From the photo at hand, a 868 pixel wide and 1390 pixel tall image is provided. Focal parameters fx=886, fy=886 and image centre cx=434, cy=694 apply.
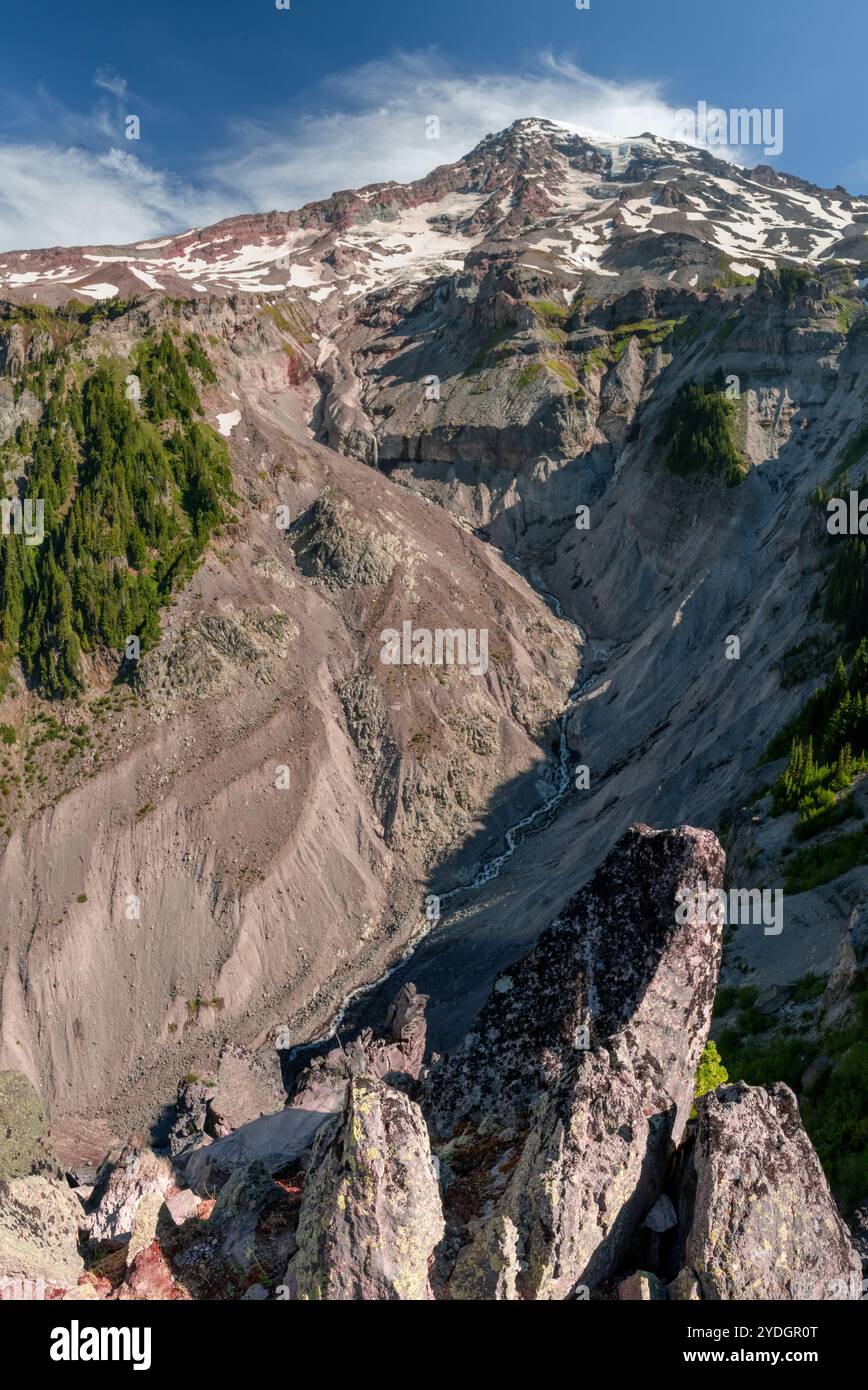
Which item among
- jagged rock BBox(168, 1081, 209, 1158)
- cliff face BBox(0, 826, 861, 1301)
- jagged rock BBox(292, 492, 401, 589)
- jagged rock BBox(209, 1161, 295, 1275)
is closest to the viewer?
cliff face BBox(0, 826, 861, 1301)

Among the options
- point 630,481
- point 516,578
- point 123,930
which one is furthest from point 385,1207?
point 630,481

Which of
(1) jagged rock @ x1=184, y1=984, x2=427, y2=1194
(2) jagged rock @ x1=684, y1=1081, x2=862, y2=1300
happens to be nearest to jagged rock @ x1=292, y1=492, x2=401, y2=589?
(1) jagged rock @ x1=184, y1=984, x2=427, y2=1194

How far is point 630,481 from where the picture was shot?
324 feet

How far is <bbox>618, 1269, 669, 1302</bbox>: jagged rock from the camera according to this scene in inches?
376

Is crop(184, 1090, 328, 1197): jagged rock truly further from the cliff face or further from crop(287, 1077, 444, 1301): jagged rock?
crop(287, 1077, 444, 1301): jagged rock

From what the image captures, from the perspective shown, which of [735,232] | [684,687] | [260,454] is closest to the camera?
[684,687]

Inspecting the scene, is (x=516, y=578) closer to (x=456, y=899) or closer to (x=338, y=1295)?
(x=456, y=899)

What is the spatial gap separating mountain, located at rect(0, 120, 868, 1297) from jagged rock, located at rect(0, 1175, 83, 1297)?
590 mm

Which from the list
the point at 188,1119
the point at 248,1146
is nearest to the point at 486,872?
the point at 188,1119

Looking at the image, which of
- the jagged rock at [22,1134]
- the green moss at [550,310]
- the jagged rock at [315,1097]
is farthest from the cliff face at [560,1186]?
the green moss at [550,310]

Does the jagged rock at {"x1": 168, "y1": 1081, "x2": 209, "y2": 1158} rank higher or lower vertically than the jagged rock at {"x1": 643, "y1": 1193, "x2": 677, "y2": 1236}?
lower

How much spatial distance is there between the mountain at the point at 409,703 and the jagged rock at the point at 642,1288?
0.37 meters

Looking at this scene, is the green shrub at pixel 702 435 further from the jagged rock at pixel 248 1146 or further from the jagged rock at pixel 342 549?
the jagged rock at pixel 248 1146

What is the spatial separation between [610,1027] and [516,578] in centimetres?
8419
